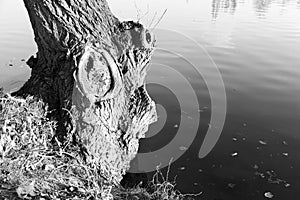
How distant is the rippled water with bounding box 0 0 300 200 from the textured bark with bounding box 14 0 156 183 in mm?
863

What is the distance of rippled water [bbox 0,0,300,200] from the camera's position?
5.19m

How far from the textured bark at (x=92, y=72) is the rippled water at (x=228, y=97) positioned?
0.86m

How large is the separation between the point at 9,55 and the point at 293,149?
30.5 ft

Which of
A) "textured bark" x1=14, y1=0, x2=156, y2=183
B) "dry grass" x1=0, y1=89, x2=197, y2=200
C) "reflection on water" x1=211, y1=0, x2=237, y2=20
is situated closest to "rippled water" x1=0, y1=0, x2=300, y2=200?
"textured bark" x1=14, y1=0, x2=156, y2=183

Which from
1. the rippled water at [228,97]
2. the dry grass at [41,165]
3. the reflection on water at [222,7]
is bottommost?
the reflection on water at [222,7]

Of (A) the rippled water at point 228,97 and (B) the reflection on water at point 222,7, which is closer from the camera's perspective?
(A) the rippled water at point 228,97

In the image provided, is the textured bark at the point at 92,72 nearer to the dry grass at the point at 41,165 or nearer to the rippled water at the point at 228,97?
the dry grass at the point at 41,165

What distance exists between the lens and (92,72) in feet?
14.0

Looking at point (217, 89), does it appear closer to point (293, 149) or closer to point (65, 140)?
point (293, 149)

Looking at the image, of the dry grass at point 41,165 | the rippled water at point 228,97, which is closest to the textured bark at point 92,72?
the dry grass at point 41,165

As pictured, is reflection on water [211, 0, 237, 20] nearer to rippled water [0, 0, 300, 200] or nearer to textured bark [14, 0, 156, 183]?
rippled water [0, 0, 300, 200]

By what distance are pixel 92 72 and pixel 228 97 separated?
4609 mm

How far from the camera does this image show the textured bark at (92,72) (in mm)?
4293

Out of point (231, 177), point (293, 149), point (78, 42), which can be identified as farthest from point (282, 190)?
point (78, 42)
